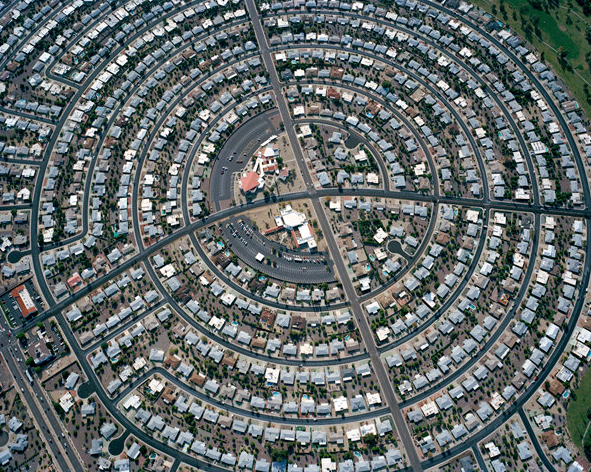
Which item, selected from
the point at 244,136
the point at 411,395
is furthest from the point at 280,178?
the point at 411,395

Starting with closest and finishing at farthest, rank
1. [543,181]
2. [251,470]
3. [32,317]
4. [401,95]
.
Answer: [251,470] → [32,317] → [543,181] → [401,95]

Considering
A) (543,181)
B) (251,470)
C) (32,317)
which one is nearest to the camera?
(251,470)

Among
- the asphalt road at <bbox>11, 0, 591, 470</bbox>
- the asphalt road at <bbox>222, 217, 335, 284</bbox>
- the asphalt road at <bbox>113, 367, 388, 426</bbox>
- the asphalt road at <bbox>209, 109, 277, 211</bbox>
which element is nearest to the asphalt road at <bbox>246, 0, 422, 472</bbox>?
the asphalt road at <bbox>11, 0, 591, 470</bbox>

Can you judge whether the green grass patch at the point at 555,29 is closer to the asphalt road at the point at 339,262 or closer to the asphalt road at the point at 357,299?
the asphalt road at the point at 357,299

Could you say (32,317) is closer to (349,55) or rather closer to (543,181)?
(349,55)

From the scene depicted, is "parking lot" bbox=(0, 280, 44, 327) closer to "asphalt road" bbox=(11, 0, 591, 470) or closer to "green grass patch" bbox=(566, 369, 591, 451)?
"asphalt road" bbox=(11, 0, 591, 470)

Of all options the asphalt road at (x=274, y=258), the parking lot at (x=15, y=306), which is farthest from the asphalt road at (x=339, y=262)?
the parking lot at (x=15, y=306)

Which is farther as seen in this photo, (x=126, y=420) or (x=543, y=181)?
(x=543, y=181)

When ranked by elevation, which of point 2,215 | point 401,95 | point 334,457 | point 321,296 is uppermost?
point 2,215
